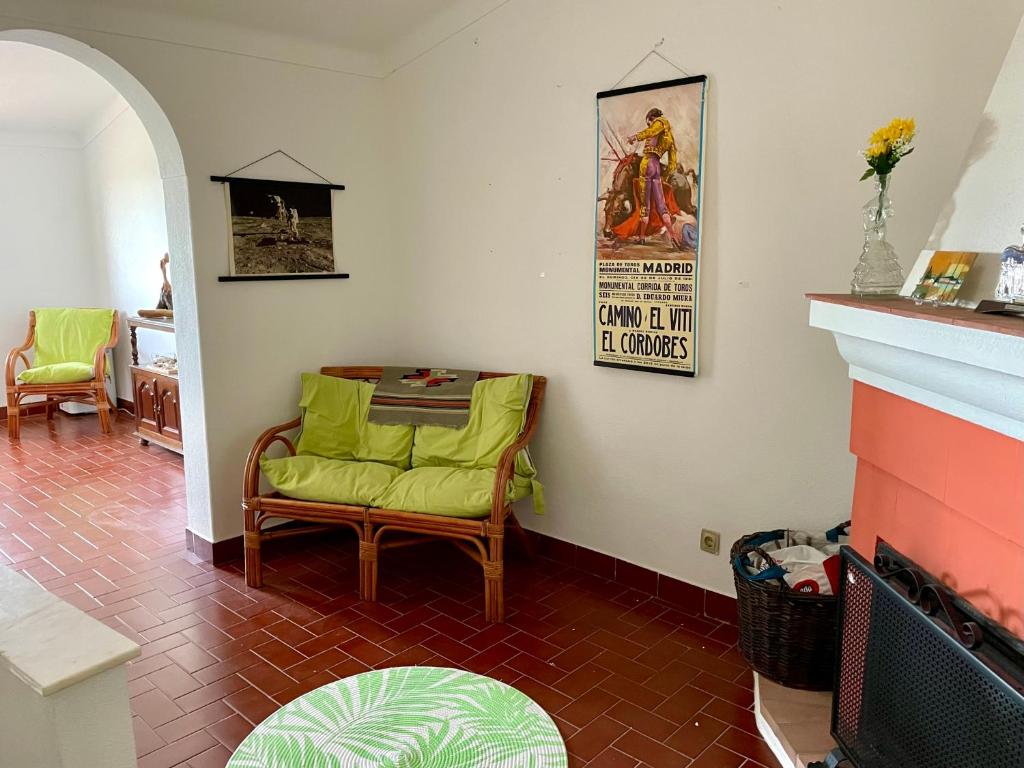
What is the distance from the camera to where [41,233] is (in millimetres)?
6523

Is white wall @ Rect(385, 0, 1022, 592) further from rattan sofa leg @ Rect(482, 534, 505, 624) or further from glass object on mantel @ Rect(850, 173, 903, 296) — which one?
rattan sofa leg @ Rect(482, 534, 505, 624)

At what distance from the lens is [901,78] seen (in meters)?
2.38

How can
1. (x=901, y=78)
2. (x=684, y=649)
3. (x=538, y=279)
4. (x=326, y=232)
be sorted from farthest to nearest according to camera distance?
(x=326, y=232), (x=538, y=279), (x=684, y=649), (x=901, y=78)

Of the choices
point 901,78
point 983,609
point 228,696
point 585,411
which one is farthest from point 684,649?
point 901,78

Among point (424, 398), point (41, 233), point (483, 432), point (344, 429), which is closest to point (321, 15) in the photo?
point (424, 398)

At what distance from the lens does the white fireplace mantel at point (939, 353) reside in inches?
56.7

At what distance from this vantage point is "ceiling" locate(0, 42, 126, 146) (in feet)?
16.0

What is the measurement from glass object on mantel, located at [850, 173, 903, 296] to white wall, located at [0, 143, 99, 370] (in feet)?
21.7

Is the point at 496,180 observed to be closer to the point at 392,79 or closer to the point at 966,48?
the point at 392,79

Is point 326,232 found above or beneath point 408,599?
above

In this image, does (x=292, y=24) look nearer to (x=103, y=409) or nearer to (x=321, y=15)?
(x=321, y=15)

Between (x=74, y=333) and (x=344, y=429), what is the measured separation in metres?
3.90

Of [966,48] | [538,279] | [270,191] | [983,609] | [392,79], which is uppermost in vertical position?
[392,79]

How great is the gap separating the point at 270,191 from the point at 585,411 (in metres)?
1.82
